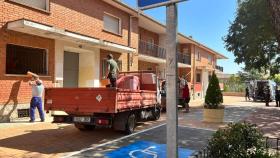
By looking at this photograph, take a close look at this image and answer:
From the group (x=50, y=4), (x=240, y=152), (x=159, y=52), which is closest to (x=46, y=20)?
(x=50, y=4)

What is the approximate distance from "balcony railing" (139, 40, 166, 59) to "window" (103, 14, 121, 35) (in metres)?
5.68

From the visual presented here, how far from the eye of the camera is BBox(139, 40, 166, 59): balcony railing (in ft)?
87.5

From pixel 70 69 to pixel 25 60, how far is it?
4.36m

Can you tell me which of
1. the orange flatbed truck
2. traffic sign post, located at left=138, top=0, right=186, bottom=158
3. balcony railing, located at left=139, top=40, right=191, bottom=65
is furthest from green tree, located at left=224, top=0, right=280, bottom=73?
traffic sign post, located at left=138, top=0, right=186, bottom=158

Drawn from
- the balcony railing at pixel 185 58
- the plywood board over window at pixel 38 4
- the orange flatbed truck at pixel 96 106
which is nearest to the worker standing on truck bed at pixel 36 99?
the plywood board over window at pixel 38 4

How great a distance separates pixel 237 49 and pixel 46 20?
16996 millimetres

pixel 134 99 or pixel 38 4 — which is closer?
pixel 134 99

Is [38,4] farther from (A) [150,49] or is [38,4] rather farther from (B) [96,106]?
(A) [150,49]

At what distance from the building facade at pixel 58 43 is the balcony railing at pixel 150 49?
289cm

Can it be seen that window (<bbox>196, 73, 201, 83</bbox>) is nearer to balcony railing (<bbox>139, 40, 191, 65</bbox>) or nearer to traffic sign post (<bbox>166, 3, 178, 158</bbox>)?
balcony railing (<bbox>139, 40, 191, 65</bbox>)

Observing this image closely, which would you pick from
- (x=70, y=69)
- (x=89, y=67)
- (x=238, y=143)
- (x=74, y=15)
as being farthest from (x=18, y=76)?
(x=238, y=143)

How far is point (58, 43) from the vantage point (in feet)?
50.9

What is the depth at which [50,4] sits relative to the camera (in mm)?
14891

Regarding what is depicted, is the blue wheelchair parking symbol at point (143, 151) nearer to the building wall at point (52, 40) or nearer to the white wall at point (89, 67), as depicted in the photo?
the building wall at point (52, 40)
